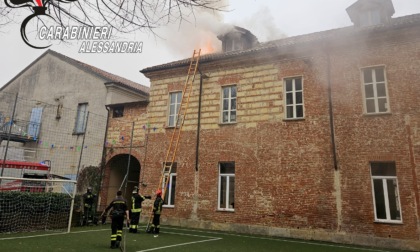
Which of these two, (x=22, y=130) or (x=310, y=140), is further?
(x=22, y=130)

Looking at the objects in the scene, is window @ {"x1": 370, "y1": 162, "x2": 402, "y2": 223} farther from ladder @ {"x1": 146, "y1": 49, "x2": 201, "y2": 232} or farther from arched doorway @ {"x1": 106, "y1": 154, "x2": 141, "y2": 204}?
arched doorway @ {"x1": 106, "y1": 154, "x2": 141, "y2": 204}

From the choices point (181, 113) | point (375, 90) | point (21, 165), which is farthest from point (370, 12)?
point (21, 165)

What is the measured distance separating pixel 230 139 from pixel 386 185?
21.3 ft

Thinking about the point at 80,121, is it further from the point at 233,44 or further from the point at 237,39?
the point at 237,39

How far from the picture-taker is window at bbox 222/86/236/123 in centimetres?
1480

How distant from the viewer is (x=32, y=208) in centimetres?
1190

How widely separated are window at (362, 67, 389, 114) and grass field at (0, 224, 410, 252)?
5169 mm

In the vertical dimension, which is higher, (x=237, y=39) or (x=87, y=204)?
(x=237, y=39)

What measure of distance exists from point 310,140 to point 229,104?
4298 mm

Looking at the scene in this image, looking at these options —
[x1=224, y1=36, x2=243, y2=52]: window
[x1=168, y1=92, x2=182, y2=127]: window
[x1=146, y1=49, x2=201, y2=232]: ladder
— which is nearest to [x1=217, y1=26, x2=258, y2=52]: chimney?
[x1=224, y1=36, x2=243, y2=52]: window

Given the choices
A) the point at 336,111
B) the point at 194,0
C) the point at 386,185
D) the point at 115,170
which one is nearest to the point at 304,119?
the point at 336,111

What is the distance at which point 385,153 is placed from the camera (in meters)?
11.3

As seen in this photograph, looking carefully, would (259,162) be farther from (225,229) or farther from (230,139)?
(225,229)

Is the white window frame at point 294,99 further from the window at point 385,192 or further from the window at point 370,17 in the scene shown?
the window at point 370,17
